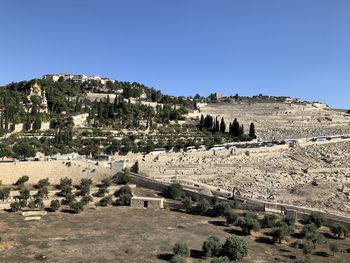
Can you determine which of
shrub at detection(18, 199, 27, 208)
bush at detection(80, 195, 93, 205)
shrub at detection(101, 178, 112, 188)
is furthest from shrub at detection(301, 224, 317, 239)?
shrub at detection(18, 199, 27, 208)

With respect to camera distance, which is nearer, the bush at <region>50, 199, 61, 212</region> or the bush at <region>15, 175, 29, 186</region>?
the bush at <region>50, 199, 61, 212</region>

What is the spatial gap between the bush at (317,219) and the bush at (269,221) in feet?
7.67

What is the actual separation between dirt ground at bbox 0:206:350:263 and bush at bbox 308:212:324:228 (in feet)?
7.91

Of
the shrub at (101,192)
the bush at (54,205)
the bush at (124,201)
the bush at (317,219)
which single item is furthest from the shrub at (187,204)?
the bush at (54,205)

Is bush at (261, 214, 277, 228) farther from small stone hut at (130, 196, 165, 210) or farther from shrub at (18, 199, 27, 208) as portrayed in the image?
shrub at (18, 199, 27, 208)

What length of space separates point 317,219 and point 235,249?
8.73 metres

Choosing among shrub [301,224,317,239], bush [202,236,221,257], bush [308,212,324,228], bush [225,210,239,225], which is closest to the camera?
bush [202,236,221,257]

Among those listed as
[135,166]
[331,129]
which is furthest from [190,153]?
[331,129]

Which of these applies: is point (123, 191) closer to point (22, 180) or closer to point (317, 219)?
point (22, 180)

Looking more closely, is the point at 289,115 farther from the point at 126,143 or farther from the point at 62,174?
the point at 62,174

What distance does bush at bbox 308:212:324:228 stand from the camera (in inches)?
1160

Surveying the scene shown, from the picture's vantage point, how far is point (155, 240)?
26609 millimetres

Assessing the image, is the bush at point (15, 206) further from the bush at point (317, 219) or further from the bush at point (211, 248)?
the bush at point (317, 219)

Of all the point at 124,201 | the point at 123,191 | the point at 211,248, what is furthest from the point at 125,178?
the point at 211,248
